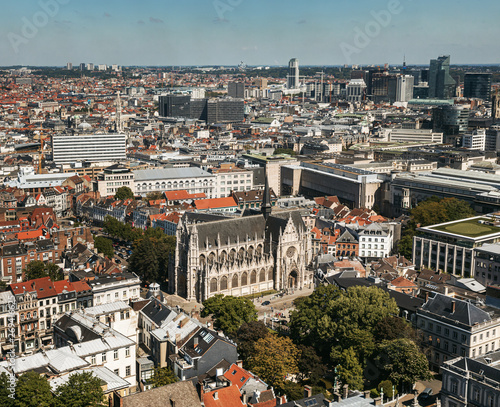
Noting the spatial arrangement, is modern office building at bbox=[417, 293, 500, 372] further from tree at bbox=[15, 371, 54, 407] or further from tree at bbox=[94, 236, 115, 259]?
tree at bbox=[94, 236, 115, 259]

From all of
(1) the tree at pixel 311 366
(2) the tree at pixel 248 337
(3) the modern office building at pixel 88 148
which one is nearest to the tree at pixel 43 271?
(2) the tree at pixel 248 337

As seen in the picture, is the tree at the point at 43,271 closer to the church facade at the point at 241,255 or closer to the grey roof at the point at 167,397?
the church facade at the point at 241,255

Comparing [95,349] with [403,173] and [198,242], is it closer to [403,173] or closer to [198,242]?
[198,242]

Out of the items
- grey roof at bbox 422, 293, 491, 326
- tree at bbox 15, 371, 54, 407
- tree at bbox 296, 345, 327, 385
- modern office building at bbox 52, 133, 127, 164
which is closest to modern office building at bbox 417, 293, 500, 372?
grey roof at bbox 422, 293, 491, 326

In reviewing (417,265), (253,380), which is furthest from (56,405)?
(417,265)

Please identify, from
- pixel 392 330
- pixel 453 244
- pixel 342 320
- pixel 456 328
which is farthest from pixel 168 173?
pixel 456 328

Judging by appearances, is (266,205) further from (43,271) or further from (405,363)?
(405,363)

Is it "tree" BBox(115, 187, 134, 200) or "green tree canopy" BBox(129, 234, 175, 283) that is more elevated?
"tree" BBox(115, 187, 134, 200)

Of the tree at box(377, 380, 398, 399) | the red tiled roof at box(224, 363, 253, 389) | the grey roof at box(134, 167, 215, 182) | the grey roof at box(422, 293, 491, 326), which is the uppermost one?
the grey roof at box(134, 167, 215, 182)
